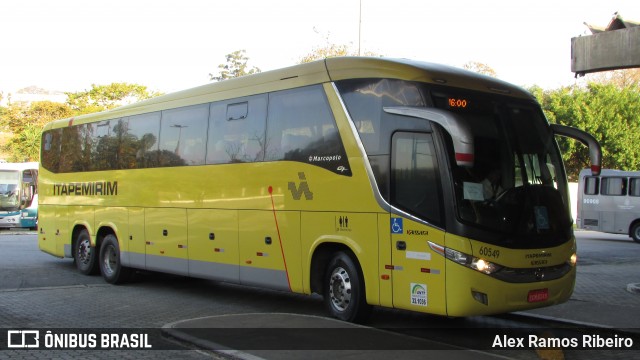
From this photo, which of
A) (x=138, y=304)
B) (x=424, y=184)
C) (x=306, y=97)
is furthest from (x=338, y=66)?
(x=138, y=304)

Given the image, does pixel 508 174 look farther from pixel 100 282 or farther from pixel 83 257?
pixel 83 257

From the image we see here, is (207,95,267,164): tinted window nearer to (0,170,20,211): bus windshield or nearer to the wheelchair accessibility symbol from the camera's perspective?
the wheelchair accessibility symbol

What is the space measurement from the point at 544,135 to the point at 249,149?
14.9 feet

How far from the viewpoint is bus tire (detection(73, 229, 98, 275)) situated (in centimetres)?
1444

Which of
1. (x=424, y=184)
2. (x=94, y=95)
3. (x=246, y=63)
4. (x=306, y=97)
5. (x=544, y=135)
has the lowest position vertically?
(x=424, y=184)

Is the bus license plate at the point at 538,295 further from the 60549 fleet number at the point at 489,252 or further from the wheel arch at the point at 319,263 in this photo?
the wheel arch at the point at 319,263

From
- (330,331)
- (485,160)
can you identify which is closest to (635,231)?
(485,160)

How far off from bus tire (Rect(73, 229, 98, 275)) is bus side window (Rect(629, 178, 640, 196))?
22.5 metres

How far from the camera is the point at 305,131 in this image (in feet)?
31.1

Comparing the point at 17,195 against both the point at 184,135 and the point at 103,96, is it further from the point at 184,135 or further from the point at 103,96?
the point at 103,96

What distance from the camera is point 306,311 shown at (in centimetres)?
1027

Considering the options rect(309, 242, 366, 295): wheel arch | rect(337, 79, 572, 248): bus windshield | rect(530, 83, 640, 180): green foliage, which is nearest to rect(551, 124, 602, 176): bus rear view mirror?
rect(337, 79, 572, 248): bus windshield

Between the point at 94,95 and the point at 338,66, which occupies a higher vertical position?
the point at 94,95

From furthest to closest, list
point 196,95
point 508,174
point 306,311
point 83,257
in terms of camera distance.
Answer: point 83,257
point 196,95
point 306,311
point 508,174
